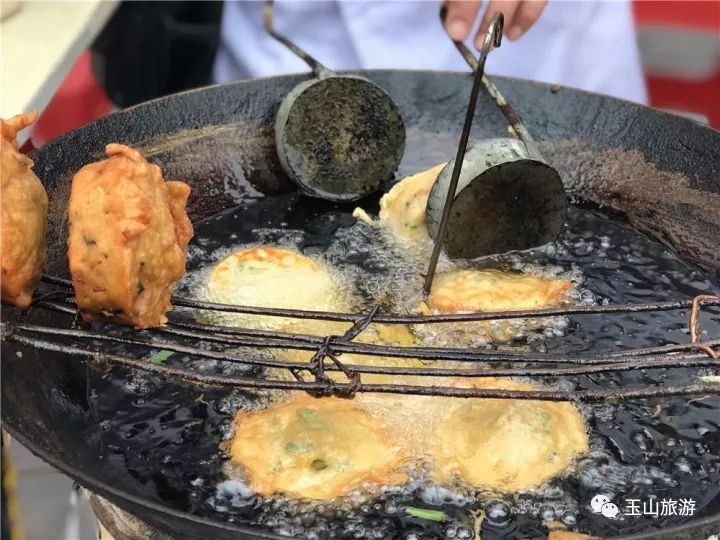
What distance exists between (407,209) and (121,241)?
1.13 metres

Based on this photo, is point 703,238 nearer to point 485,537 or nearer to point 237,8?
point 485,537

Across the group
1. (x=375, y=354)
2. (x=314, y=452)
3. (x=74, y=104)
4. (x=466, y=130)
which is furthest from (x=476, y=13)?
(x=74, y=104)

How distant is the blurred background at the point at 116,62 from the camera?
2.78m

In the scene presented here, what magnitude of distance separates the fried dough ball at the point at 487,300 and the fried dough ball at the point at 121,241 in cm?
75

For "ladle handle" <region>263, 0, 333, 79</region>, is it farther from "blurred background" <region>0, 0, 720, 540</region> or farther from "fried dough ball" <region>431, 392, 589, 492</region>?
"fried dough ball" <region>431, 392, 589, 492</region>

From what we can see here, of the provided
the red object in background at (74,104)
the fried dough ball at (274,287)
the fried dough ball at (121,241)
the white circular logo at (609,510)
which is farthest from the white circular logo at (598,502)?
the red object in background at (74,104)

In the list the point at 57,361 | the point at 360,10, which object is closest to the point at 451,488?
the point at 57,361

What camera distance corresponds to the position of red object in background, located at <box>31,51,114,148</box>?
11.7 feet

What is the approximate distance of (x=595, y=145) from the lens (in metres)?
2.68

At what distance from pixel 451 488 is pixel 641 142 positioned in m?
1.62

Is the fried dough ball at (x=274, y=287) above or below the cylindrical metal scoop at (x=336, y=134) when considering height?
below

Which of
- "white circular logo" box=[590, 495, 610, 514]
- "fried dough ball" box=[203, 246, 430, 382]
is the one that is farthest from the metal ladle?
"white circular logo" box=[590, 495, 610, 514]

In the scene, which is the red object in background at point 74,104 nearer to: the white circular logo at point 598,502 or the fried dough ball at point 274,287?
the fried dough ball at point 274,287

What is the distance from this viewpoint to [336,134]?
2.47 meters
